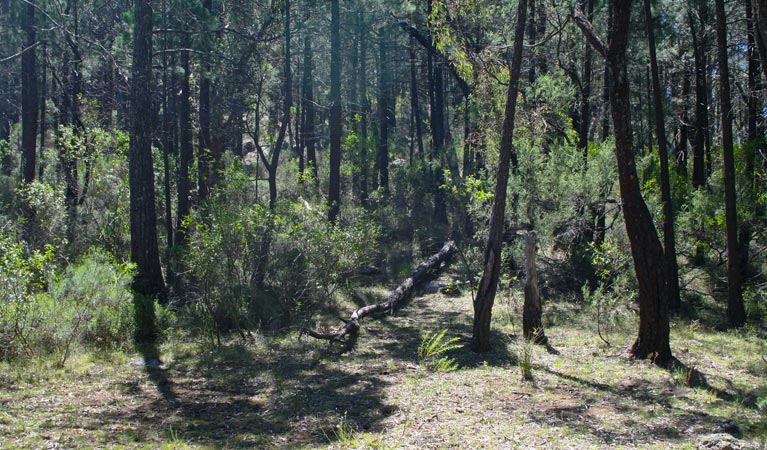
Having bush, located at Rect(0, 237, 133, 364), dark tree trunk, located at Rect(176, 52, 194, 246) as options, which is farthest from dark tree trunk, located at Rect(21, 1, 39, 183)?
bush, located at Rect(0, 237, 133, 364)

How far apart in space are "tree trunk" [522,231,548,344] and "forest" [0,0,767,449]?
0.04 m

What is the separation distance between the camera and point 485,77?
11.8 m

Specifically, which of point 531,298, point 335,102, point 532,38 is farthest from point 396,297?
point 532,38

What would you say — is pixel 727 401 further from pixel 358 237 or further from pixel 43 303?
pixel 43 303

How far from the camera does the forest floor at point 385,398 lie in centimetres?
634

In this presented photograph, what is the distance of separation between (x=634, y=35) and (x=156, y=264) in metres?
14.2

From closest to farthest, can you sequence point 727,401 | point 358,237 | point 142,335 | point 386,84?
point 727,401 → point 142,335 → point 358,237 → point 386,84

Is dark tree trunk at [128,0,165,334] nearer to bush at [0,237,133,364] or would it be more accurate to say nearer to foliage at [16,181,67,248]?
bush at [0,237,133,364]

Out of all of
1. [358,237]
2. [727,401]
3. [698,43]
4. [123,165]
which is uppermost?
[698,43]

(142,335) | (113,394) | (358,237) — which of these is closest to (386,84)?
(358,237)

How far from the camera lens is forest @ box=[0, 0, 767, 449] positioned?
7184 mm

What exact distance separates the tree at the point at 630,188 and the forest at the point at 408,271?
0.03 metres

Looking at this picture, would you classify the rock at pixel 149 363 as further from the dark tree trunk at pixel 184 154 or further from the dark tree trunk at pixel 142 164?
the dark tree trunk at pixel 184 154

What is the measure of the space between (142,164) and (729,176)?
1211 centimetres
